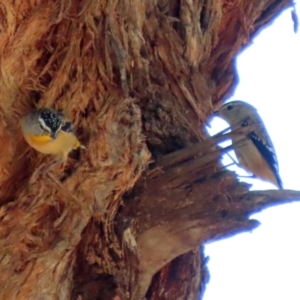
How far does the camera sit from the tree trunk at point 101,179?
2.77 metres

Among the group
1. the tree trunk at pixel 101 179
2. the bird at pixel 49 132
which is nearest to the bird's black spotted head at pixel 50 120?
the bird at pixel 49 132

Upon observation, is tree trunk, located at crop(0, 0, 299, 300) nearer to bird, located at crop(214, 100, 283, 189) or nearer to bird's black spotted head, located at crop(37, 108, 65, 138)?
bird's black spotted head, located at crop(37, 108, 65, 138)

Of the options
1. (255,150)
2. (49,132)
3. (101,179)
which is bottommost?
(255,150)

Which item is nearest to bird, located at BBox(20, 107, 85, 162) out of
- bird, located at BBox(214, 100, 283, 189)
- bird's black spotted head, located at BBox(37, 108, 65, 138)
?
bird's black spotted head, located at BBox(37, 108, 65, 138)

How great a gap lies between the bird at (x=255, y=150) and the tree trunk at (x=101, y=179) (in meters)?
1.15

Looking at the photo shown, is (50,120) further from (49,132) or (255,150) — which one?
(255,150)

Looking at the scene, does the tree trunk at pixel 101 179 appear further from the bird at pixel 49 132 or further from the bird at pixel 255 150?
the bird at pixel 255 150

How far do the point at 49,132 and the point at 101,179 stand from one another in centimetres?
31

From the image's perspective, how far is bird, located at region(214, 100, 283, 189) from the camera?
439 cm

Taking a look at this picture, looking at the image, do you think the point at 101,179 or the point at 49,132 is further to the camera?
the point at 101,179

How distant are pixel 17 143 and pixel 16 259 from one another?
0.44 meters

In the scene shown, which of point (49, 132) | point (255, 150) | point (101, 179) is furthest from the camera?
point (255, 150)

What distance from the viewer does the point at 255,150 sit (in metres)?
4.42

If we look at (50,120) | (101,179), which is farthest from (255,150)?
(50,120)
